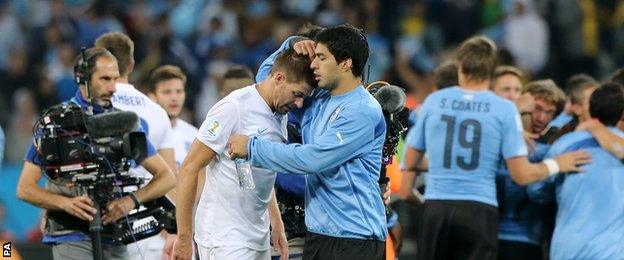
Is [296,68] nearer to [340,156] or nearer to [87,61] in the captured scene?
[340,156]

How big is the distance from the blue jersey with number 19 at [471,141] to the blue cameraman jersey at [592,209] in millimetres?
445

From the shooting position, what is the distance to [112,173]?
740 centimetres

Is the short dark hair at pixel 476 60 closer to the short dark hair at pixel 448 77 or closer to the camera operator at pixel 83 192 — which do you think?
the short dark hair at pixel 448 77

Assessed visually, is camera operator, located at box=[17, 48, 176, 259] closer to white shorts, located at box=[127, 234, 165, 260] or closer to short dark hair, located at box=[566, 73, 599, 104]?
white shorts, located at box=[127, 234, 165, 260]

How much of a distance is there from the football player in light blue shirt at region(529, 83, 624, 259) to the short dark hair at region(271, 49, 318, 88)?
2581mm

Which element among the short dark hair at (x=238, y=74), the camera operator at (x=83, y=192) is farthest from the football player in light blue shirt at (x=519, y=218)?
the camera operator at (x=83, y=192)

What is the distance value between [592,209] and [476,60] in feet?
4.28

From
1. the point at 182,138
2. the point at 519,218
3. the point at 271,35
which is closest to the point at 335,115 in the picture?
the point at 519,218

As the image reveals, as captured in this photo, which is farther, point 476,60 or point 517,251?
point 517,251

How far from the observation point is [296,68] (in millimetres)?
6621

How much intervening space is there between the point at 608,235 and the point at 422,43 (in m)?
7.67

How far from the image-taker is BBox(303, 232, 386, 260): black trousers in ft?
21.4

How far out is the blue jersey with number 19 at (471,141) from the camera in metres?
8.73

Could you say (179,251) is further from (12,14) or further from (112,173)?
(12,14)
